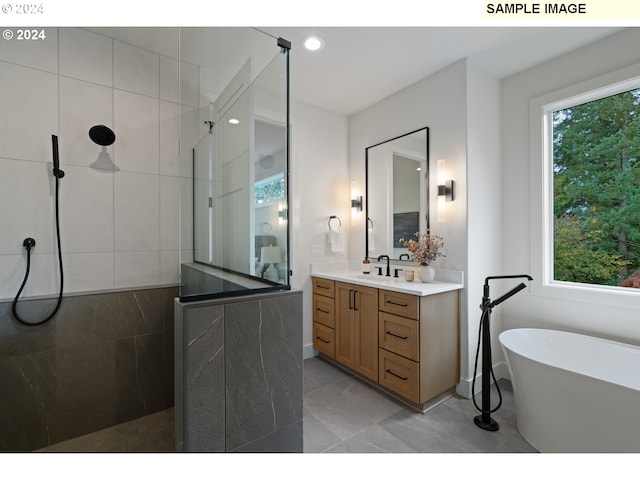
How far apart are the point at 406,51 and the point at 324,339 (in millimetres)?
2521

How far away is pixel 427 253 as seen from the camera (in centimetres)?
235

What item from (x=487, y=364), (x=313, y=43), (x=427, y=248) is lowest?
(x=487, y=364)

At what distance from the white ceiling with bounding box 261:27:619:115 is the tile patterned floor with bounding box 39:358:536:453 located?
2.57 metres

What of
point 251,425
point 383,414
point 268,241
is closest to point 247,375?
point 251,425

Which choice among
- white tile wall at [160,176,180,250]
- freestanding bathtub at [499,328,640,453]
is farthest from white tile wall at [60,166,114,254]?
freestanding bathtub at [499,328,640,453]

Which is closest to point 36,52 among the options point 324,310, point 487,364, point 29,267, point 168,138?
point 168,138

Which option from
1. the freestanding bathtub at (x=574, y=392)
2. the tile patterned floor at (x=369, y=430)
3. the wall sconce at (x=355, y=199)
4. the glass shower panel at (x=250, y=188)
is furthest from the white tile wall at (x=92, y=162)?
the freestanding bathtub at (x=574, y=392)

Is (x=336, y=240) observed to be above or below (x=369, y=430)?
above

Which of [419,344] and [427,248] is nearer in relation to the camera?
[419,344]

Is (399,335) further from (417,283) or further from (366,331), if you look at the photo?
(417,283)

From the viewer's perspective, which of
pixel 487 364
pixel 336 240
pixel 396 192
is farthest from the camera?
pixel 336 240

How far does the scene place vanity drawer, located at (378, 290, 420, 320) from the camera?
2012mm
